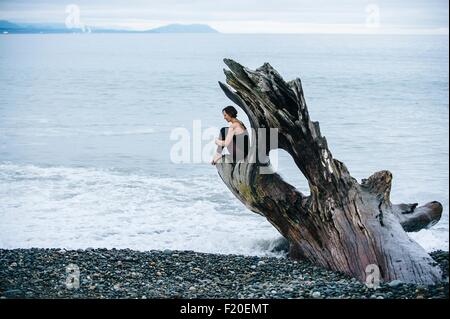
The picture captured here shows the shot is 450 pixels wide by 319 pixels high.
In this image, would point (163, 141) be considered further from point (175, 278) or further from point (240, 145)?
point (175, 278)

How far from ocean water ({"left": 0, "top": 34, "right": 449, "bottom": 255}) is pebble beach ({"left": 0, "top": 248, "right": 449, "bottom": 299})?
190 centimetres

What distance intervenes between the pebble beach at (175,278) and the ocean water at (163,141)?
190cm

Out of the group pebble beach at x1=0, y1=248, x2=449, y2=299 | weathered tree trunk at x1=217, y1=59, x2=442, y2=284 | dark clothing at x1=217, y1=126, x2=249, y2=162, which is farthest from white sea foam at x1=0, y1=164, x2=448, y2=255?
dark clothing at x1=217, y1=126, x2=249, y2=162

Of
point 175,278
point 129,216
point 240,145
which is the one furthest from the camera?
point 129,216

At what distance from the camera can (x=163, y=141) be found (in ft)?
82.8

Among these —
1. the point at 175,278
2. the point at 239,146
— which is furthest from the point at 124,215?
the point at 239,146

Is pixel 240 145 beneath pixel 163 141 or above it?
beneath

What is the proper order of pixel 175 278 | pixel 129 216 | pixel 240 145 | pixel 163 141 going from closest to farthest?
pixel 175 278 → pixel 240 145 → pixel 129 216 → pixel 163 141

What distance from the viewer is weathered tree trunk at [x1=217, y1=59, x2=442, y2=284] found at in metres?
7.45

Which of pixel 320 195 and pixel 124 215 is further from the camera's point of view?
pixel 124 215

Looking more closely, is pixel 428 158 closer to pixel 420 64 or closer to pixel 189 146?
pixel 189 146

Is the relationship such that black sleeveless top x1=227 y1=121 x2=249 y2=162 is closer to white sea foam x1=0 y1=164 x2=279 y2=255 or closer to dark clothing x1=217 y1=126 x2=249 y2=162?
dark clothing x1=217 y1=126 x2=249 y2=162

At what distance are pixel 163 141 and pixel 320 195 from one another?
17779 mm

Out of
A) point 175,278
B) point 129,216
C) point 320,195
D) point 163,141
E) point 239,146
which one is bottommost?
point 175,278
